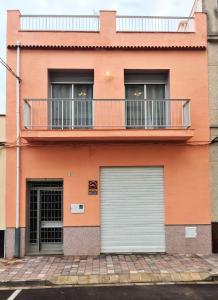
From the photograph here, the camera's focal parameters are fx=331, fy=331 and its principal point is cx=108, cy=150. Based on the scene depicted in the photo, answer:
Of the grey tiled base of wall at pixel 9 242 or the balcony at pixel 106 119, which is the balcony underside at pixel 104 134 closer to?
the balcony at pixel 106 119

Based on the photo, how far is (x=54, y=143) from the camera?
1088 cm

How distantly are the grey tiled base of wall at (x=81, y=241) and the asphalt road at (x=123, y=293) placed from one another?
278 cm

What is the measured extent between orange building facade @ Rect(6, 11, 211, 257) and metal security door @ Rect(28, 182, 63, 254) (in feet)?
0.11

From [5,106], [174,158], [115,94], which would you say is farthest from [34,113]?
[174,158]

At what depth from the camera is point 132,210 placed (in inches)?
432

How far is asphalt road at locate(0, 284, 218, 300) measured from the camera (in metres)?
7.20

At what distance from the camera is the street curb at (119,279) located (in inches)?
319

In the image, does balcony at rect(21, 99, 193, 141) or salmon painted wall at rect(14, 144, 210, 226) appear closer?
balcony at rect(21, 99, 193, 141)

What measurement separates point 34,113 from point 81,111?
1599 mm

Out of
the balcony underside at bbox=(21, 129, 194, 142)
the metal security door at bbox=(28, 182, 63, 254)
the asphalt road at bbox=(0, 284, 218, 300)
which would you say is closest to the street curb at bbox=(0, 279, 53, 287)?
the asphalt road at bbox=(0, 284, 218, 300)

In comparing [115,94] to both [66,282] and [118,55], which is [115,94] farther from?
[66,282]

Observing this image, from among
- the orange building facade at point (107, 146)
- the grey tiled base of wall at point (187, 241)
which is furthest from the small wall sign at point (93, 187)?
the grey tiled base of wall at point (187, 241)

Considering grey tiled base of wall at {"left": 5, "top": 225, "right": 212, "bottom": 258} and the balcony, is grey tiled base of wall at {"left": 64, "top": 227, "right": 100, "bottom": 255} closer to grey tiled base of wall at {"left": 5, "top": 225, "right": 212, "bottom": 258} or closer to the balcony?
grey tiled base of wall at {"left": 5, "top": 225, "right": 212, "bottom": 258}

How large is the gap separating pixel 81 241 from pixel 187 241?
346 centimetres
